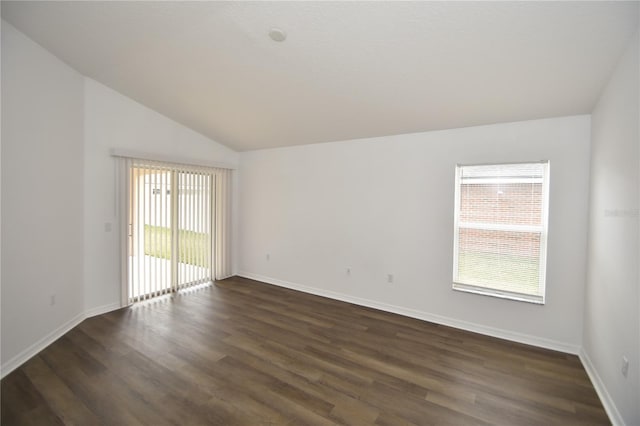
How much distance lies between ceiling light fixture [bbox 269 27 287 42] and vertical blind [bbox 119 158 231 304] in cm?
295

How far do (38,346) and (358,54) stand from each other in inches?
165

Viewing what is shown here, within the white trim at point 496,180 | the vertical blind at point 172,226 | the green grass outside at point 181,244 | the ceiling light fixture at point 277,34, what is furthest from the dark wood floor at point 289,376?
the ceiling light fixture at point 277,34

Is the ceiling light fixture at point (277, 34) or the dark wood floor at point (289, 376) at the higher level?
the ceiling light fixture at point (277, 34)

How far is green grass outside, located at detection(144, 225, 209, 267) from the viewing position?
4.31 meters

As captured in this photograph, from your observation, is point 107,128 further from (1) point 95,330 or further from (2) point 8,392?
(2) point 8,392

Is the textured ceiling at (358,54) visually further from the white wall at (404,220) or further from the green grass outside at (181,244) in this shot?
the green grass outside at (181,244)

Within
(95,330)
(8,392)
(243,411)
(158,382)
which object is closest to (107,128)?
(95,330)

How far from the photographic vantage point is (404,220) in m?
3.85

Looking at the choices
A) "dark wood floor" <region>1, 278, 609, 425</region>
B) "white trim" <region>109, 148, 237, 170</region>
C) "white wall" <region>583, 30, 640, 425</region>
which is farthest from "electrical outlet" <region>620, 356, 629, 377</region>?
"white trim" <region>109, 148, 237, 170</region>

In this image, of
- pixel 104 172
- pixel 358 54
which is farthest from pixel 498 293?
pixel 104 172

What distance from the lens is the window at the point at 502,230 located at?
10.1ft

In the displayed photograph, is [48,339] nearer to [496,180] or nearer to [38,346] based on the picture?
[38,346]

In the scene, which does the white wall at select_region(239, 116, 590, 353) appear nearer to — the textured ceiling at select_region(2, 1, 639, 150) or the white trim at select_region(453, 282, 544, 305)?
the white trim at select_region(453, 282, 544, 305)

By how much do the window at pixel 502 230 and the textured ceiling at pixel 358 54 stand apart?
0.68 metres
